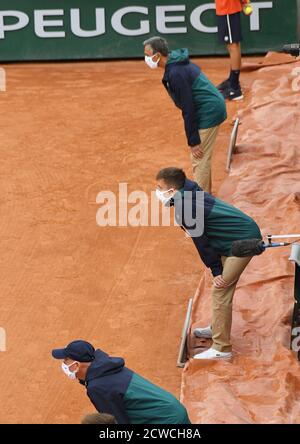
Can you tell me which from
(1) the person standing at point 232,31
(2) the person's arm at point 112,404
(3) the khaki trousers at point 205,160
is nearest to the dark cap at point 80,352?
(2) the person's arm at point 112,404

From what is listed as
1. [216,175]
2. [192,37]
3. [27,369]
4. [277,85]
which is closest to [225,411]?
[27,369]

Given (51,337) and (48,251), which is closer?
(51,337)

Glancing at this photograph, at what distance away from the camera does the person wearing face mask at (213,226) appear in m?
10.2

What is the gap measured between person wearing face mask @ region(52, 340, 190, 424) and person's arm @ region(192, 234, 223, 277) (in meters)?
1.87

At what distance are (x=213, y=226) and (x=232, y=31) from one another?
657cm

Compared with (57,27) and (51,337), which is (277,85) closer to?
(57,27)

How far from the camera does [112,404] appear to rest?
27.8ft

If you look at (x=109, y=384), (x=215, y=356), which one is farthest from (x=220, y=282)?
(x=109, y=384)

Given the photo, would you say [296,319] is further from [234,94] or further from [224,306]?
[234,94]

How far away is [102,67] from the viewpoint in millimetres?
18203

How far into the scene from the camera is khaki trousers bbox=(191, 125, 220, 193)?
12.9 metres

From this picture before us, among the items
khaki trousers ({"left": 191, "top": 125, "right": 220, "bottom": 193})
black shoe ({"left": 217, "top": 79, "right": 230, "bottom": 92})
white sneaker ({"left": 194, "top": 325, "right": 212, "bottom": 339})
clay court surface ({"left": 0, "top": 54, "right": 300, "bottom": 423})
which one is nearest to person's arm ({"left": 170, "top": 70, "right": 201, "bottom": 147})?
khaki trousers ({"left": 191, "top": 125, "right": 220, "bottom": 193})

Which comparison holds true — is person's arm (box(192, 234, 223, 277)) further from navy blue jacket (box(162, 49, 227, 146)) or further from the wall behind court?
the wall behind court

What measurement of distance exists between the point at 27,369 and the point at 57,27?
339 inches
